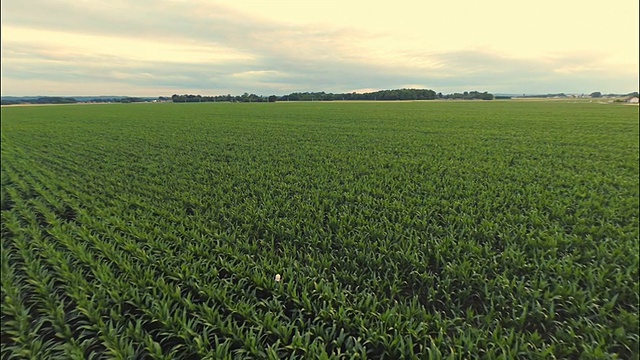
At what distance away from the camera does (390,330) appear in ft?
12.2

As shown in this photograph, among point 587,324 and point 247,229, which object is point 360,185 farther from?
point 587,324

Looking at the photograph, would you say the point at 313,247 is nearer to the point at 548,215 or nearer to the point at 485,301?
the point at 485,301

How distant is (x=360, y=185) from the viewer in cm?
920

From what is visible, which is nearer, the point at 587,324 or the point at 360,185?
the point at 587,324

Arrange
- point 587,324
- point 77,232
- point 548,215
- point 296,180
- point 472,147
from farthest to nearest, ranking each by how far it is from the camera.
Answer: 1. point 472,147
2. point 296,180
3. point 548,215
4. point 77,232
5. point 587,324

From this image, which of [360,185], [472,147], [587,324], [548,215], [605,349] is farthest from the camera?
[472,147]

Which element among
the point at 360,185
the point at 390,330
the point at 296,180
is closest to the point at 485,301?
the point at 390,330

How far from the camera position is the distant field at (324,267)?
11.5 feet

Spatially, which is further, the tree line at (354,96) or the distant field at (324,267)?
the tree line at (354,96)

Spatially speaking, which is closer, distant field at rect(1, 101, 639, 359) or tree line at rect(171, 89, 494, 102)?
distant field at rect(1, 101, 639, 359)

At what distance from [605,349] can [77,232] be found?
851cm

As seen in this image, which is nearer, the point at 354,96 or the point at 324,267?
the point at 324,267

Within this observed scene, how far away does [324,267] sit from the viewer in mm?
4895

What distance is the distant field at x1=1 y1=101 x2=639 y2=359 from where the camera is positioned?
3520 millimetres
